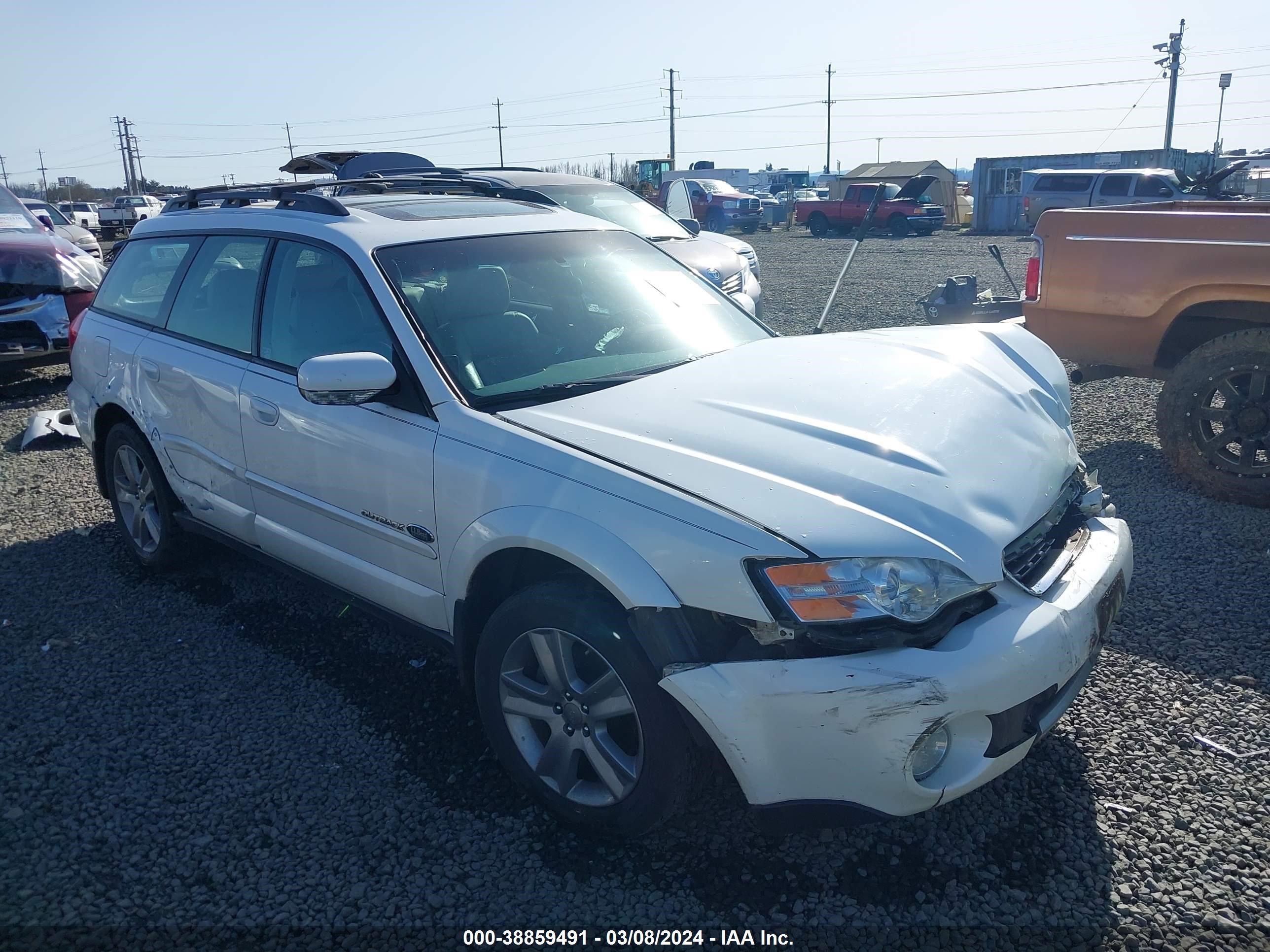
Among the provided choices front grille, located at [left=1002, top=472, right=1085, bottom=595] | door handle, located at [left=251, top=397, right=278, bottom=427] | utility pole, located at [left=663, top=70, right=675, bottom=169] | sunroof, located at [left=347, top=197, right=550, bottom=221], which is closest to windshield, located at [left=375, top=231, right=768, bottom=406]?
sunroof, located at [left=347, top=197, right=550, bottom=221]

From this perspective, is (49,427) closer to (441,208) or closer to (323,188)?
(323,188)

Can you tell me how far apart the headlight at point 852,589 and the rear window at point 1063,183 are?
27.2 m

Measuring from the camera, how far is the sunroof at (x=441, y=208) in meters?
3.77

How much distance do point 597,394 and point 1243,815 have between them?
7.49 ft

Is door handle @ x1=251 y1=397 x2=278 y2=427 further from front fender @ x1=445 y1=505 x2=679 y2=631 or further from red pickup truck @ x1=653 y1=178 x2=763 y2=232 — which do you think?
red pickup truck @ x1=653 y1=178 x2=763 y2=232

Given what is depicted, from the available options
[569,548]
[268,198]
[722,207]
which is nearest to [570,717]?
[569,548]

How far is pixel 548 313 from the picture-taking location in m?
3.50

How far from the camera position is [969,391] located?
313cm

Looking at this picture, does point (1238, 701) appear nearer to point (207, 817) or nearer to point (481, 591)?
point (481, 591)

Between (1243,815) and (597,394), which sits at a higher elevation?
(597,394)

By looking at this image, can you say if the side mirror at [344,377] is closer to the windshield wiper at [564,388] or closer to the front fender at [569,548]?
the windshield wiper at [564,388]

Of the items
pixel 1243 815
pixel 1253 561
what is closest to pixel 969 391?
pixel 1243 815

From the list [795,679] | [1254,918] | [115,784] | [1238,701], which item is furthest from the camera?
[1238,701]

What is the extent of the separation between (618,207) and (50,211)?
1423cm
